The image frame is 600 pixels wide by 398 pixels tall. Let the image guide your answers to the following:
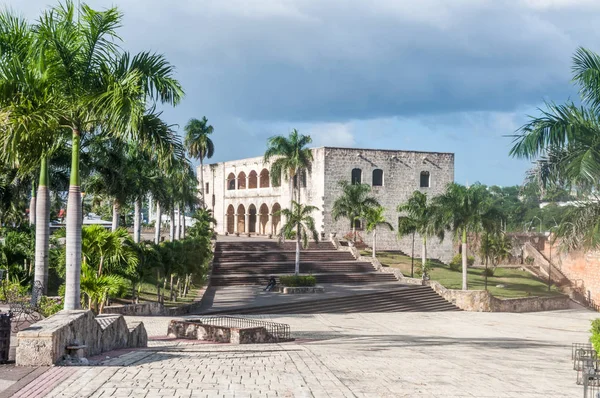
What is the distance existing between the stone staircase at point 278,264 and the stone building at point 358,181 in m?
6.26

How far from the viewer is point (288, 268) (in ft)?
139

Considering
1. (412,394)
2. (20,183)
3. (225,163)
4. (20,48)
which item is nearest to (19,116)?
(20,48)

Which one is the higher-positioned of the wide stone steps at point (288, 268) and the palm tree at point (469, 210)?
the palm tree at point (469, 210)

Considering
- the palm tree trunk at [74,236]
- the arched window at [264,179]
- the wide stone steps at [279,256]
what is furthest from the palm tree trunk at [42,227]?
the arched window at [264,179]

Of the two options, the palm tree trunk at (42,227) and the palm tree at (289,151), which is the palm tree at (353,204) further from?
the palm tree trunk at (42,227)

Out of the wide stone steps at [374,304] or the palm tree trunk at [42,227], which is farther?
the wide stone steps at [374,304]

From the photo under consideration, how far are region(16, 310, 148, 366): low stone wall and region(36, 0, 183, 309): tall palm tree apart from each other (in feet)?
2.87

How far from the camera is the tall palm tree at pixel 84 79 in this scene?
11602mm

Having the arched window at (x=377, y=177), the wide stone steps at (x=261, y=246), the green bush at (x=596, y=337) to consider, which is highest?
the arched window at (x=377, y=177)

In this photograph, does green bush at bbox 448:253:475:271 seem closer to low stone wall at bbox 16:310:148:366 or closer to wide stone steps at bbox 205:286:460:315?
wide stone steps at bbox 205:286:460:315

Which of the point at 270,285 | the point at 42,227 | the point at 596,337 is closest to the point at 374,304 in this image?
the point at 270,285

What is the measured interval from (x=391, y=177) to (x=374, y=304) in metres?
25.2

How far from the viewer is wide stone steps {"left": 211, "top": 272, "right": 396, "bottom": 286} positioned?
38.6m

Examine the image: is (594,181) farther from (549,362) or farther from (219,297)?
(219,297)
